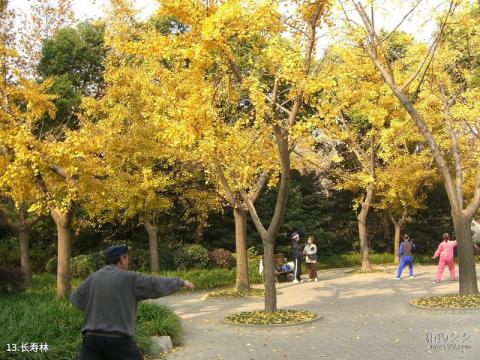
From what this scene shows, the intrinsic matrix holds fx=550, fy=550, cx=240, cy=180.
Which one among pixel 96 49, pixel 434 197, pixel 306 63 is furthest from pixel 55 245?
pixel 434 197

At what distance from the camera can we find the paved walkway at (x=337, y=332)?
837cm

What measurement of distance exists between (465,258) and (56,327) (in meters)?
9.20

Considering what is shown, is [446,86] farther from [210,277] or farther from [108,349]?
[108,349]

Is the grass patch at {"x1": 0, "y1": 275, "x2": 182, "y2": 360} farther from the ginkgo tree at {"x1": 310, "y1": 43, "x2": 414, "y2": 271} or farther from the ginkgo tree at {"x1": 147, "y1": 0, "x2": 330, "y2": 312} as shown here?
Answer: the ginkgo tree at {"x1": 310, "y1": 43, "x2": 414, "y2": 271}

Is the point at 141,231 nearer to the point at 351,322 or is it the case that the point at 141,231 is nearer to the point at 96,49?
the point at 96,49

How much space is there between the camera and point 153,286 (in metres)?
4.90

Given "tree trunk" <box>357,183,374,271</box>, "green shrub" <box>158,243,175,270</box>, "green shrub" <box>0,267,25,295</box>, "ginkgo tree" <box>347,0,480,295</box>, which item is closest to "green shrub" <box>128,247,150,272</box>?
"green shrub" <box>158,243,175,270</box>

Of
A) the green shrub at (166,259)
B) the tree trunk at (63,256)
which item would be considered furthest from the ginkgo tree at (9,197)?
the green shrub at (166,259)

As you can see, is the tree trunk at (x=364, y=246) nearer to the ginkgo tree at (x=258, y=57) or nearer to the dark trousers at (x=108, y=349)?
the ginkgo tree at (x=258, y=57)

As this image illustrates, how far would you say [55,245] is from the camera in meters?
24.0

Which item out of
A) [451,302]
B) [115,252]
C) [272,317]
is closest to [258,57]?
[272,317]

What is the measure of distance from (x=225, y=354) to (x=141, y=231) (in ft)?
59.8

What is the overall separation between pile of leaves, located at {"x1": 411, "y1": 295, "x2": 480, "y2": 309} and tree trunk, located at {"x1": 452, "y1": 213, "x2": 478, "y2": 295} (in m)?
0.30

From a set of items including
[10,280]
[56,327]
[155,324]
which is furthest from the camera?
[10,280]
